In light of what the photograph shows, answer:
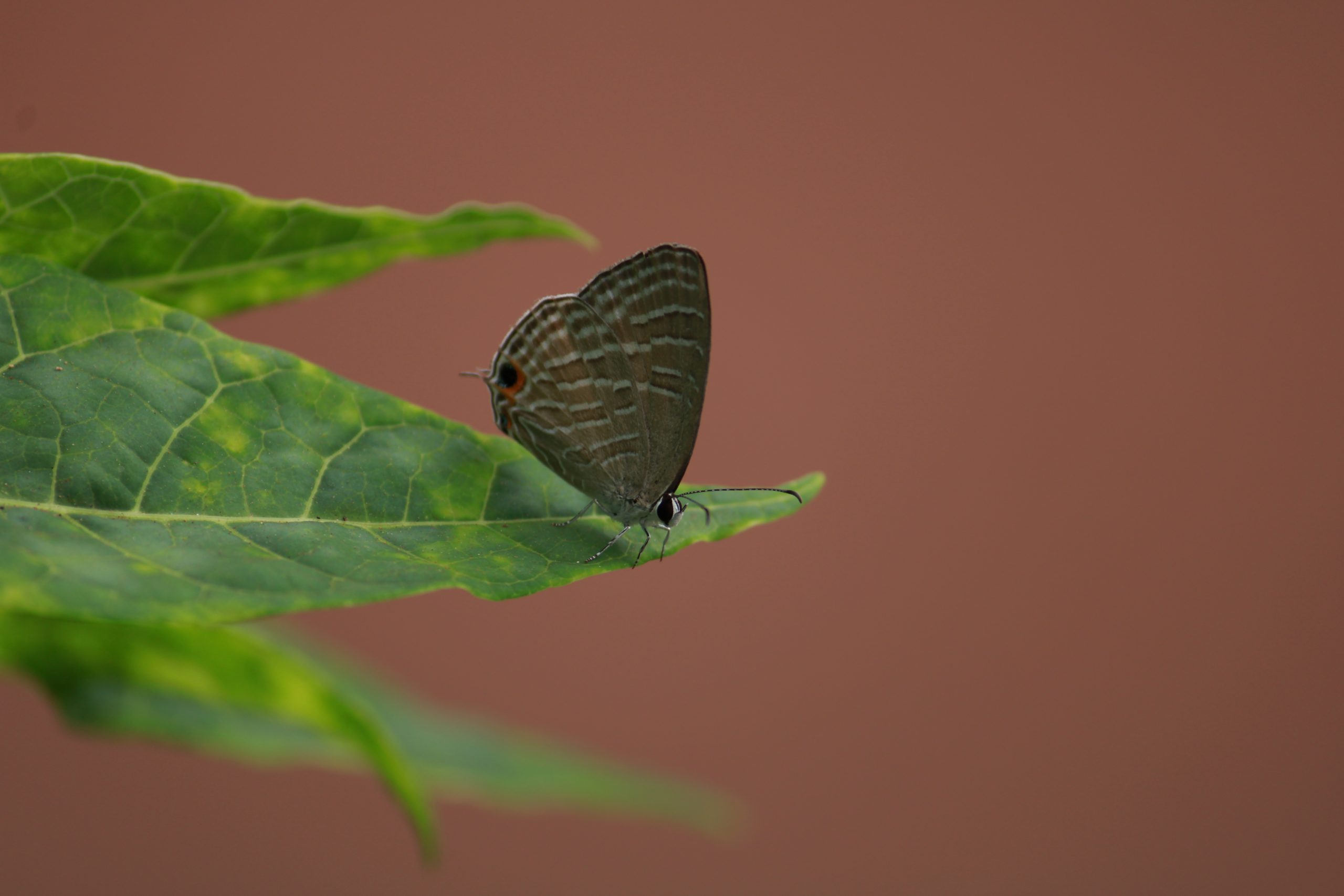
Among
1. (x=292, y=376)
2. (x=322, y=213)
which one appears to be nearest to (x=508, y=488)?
(x=292, y=376)

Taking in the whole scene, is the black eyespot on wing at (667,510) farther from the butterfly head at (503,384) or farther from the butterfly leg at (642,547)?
the butterfly head at (503,384)

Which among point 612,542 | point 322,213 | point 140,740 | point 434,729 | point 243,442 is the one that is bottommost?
point 434,729

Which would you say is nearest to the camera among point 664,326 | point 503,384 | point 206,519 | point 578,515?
point 206,519

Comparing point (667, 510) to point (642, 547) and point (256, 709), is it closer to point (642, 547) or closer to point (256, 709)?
point (642, 547)

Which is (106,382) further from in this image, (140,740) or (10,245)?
(140,740)

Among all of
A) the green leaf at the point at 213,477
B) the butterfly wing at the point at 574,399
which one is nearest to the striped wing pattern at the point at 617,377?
the butterfly wing at the point at 574,399

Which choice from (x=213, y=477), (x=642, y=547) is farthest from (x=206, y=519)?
(x=642, y=547)

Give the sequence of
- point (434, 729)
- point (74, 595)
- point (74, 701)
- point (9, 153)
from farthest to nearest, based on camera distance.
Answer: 1. point (434, 729)
2. point (74, 701)
3. point (9, 153)
4. point (74, 595)

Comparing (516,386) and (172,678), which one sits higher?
(516,386)
